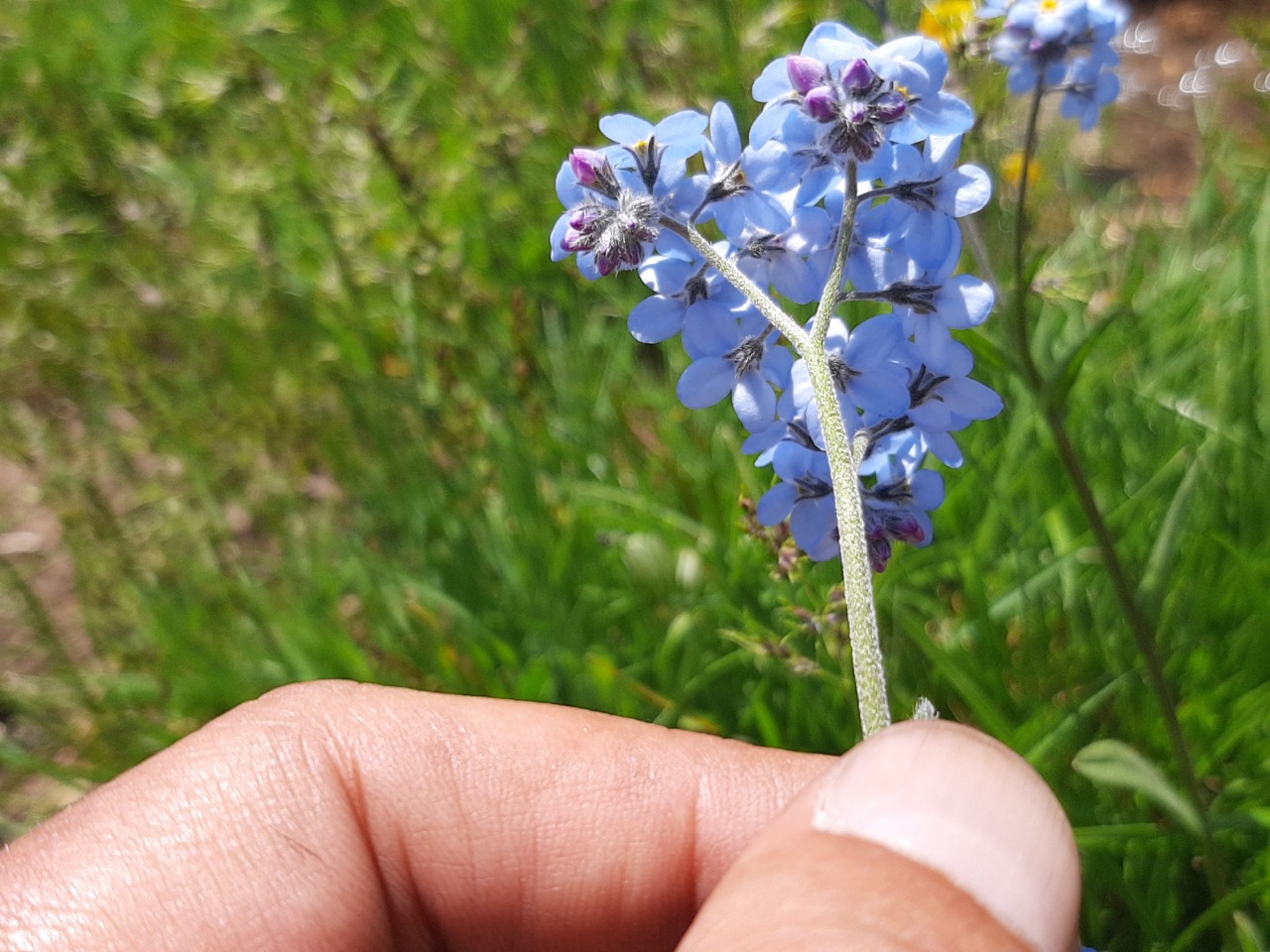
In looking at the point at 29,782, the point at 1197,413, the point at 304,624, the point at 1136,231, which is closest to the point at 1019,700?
the point at 1197,413

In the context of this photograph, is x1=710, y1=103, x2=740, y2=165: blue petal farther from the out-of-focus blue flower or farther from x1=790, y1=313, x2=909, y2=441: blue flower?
the out-of-focus blue flower

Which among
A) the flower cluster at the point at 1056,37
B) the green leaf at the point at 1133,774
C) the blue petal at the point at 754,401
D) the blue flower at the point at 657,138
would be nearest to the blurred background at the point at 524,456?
the green leaf at the point at 1133,774

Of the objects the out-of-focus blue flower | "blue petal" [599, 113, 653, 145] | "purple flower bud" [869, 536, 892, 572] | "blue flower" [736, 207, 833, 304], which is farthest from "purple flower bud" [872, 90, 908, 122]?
the out-of-focus blue flower

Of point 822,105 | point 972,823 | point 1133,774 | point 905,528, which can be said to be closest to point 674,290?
point 822,105

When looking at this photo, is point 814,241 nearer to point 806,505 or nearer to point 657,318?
point 657,318

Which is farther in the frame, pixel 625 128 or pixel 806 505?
pixel 806 505

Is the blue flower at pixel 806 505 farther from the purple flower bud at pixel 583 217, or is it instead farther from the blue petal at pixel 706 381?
the purple flower bud at pixel 583 217

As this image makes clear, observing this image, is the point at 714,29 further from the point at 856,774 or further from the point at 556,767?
the point at 856,774
